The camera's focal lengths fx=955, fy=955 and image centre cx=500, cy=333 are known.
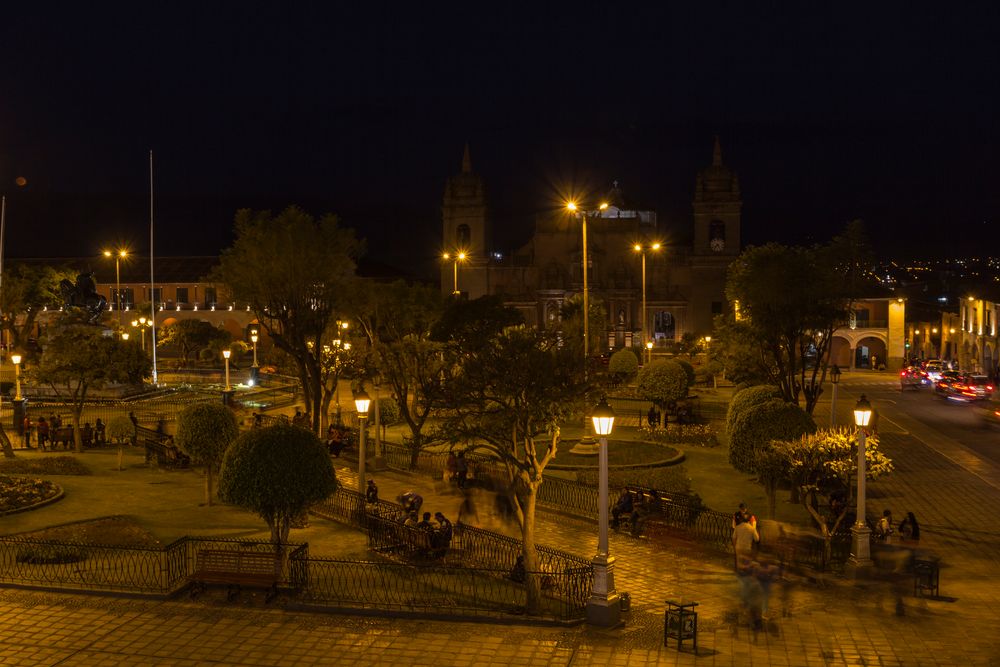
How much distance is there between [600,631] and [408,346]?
15804mm

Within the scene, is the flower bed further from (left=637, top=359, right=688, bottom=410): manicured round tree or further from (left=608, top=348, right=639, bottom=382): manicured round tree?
(left=608, top=348, right=639, bottom=382): manicured round tree

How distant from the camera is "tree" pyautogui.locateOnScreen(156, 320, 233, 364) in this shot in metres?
65.6

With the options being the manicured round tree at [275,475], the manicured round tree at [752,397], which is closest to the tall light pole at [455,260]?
the manicured round tree at [752,397]

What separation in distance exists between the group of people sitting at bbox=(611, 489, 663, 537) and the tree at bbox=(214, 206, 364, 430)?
10673 mm

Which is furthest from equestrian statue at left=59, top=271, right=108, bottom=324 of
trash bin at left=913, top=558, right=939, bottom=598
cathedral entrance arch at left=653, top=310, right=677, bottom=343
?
cathedral entrance arch at left=653, top=310, right=677, bottom=343

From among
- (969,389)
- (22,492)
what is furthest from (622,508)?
(969,389)

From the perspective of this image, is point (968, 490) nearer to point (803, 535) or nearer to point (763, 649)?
point (803, 535)

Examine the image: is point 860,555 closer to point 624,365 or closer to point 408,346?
point 408,346

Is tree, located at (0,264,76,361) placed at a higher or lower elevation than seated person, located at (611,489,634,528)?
higher

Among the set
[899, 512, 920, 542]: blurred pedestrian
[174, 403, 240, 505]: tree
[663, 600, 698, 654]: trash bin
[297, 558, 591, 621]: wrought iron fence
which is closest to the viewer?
[663, 600, 698, 654]: trash bin

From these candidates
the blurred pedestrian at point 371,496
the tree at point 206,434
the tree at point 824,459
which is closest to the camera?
the tree at point 824,459

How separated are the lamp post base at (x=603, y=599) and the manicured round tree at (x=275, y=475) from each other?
4.66 meters

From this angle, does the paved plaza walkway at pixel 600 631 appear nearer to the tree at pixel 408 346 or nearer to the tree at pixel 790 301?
the tree at pixel 408 346

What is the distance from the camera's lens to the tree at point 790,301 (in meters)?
27.5
